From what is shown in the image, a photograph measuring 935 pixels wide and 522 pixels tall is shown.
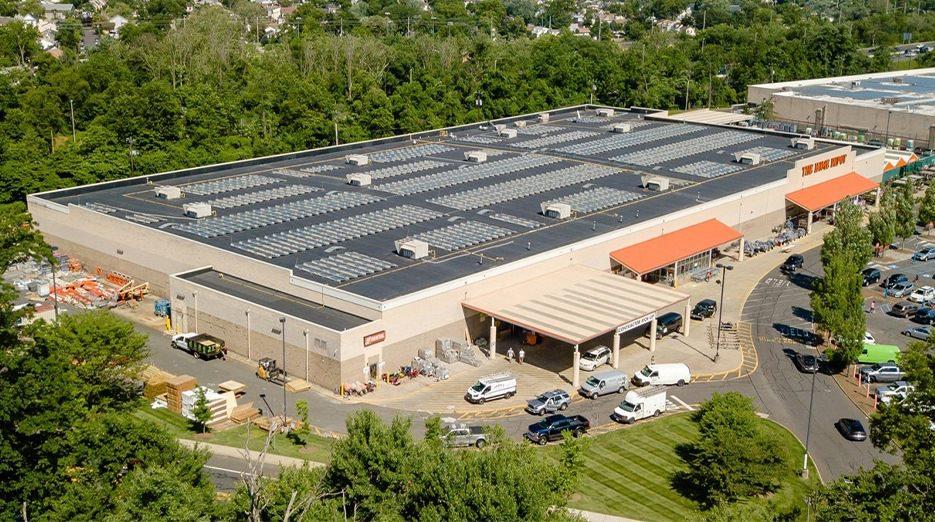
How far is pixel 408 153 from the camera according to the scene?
97500 millimetres

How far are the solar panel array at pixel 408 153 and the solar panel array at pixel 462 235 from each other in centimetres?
2408

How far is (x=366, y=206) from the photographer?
7738 centimetres

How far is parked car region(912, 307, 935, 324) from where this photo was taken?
67.3 metres

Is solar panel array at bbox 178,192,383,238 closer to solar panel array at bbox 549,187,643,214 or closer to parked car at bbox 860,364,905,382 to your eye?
solar panel array at bbox 549,187,643,214

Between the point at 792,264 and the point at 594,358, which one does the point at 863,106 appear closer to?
the point at 792,264

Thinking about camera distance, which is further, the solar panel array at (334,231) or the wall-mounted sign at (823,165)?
the wall-mounted sign at (823,165)

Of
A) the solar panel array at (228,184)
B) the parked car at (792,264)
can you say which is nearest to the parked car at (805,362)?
the parked car at (792,264)

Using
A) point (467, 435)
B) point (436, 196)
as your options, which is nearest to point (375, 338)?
point (467, 435)

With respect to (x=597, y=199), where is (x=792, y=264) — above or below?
below

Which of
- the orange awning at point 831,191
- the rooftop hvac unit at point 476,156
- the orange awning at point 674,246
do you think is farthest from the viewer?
the rooftop hvac unit at point 476,156

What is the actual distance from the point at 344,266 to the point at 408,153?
36408 mm

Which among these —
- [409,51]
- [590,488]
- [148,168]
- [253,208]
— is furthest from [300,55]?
[590,488]

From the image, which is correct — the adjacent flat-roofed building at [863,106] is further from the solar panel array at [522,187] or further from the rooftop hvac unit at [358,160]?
the rooftop hvac unit at [358,160]

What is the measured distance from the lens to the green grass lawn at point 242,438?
48062mm
